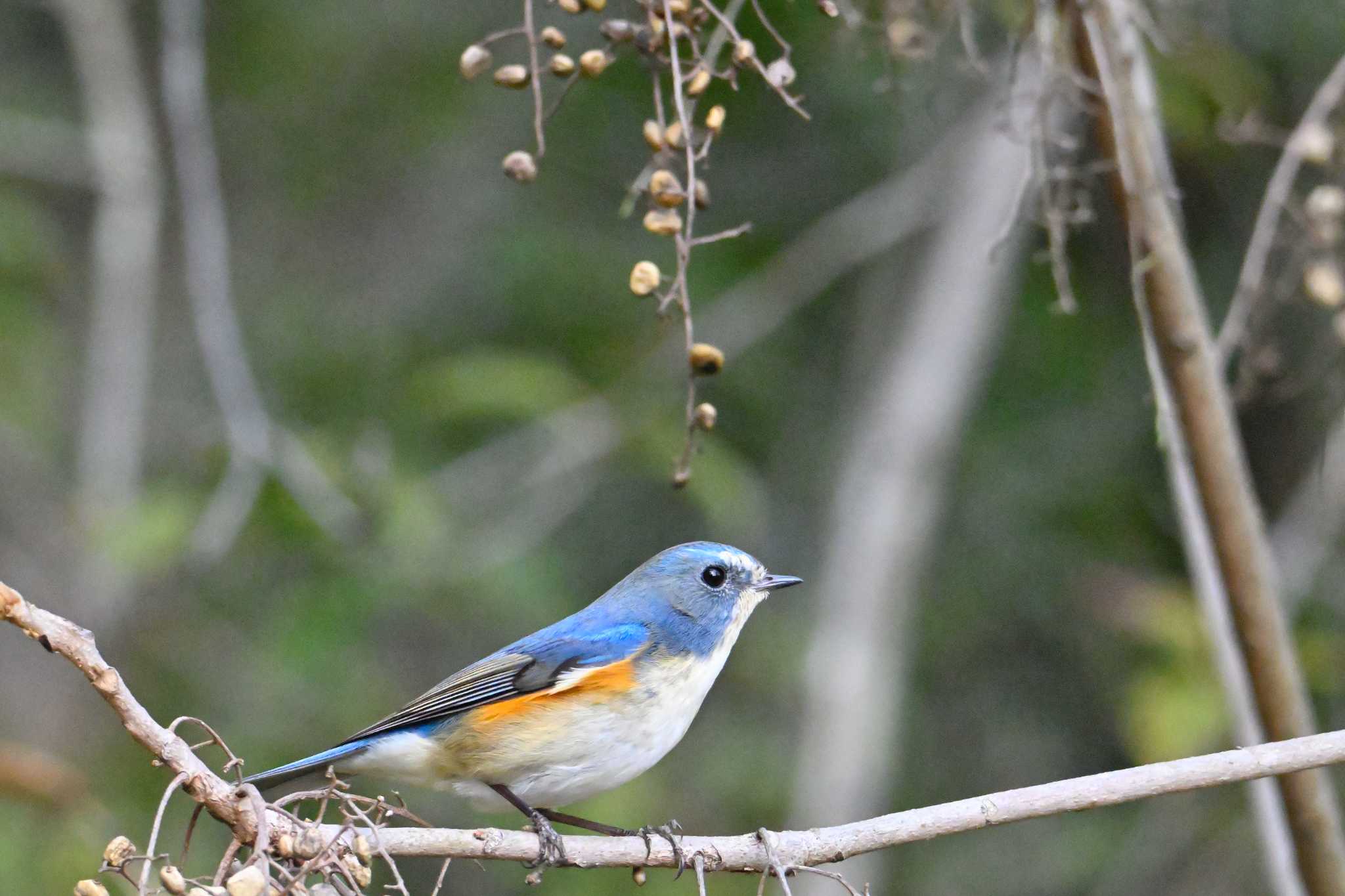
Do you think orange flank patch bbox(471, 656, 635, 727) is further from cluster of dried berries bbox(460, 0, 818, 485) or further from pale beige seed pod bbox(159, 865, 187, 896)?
pale beige seed pod bbox(159, 865, 187, 896)

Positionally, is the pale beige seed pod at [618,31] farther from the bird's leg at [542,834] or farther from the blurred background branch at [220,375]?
the blurred background branch at [220,375]

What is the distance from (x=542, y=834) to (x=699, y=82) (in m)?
1.61

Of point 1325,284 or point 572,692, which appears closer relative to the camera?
point 1325,284

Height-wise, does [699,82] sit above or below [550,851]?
above

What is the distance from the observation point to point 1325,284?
314 centimetres

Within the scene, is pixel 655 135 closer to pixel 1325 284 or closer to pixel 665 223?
pixel 665 223

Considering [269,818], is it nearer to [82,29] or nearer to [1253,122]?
[1253,122]

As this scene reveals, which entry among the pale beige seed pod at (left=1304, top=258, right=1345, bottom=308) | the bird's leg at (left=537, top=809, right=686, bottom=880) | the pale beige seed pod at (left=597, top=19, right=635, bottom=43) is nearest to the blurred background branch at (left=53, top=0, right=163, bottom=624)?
the bird's leg at (left=537, top=809, right=686, bottom=880)

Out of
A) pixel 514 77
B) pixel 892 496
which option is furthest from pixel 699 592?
pixel 892 496

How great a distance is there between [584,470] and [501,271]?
56.6 inches

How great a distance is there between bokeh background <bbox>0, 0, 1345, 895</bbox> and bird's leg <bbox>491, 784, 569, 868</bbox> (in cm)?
165

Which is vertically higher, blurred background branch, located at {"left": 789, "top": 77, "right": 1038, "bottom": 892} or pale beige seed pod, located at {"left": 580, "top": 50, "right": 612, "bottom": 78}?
pale beige seed pod, located at {"left": 580, "top": 50, "right": 612, "bottom": 78}

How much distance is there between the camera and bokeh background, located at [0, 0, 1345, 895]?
561 cm

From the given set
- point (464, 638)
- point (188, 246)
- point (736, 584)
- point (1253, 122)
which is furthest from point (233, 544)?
point (1253, 122)
